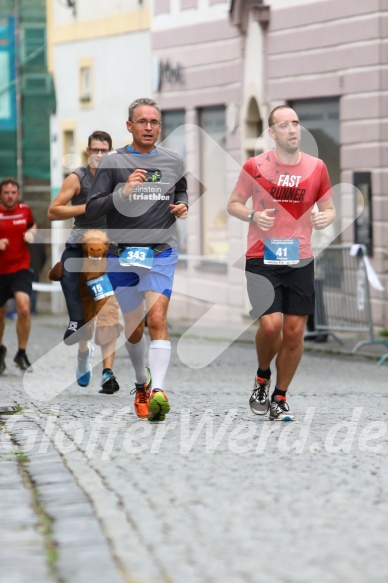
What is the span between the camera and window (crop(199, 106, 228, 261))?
81.1ft

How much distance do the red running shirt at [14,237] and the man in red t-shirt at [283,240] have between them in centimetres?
531

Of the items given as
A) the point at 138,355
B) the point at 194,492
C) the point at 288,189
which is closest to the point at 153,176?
the point at 288,189

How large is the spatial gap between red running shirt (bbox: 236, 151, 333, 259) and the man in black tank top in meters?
2.26

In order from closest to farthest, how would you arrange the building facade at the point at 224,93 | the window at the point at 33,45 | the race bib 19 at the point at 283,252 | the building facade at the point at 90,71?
the race bib 19 at the point at 283,252
the building facade at the point at 224,93
the building facade at the point at 90,71
the window at the point at 33,45

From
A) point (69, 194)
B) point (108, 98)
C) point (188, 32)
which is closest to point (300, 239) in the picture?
point (69, 194)

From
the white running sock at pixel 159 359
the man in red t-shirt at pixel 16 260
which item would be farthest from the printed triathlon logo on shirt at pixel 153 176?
the man in red t-shirt at pixel 16 260

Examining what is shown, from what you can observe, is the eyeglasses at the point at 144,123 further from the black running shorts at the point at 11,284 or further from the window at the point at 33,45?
the window at the point at 33,45

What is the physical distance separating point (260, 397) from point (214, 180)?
15.6m

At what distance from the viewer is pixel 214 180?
2503cm

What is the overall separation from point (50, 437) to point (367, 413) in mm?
2298

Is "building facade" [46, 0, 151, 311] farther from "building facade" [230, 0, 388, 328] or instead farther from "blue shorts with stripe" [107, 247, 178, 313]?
"blue shorts with stripe" [107, 247, 178, 313]

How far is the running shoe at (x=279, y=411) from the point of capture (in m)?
9.35

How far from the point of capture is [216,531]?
19.5 ft

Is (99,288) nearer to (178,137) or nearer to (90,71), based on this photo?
(178,137)
